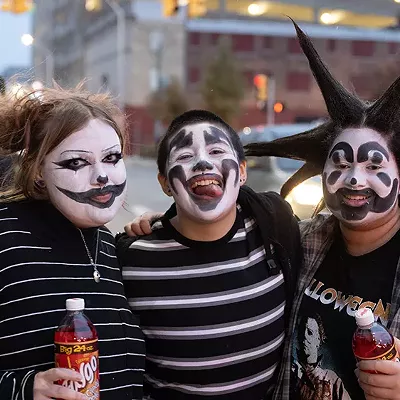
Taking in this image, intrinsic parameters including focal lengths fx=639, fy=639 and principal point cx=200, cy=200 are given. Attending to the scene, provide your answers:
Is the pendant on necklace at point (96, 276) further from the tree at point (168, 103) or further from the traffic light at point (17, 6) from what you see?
the tree at point (168, 103)

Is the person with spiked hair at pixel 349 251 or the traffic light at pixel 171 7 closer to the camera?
the person with spiked hair at pixel 349 251

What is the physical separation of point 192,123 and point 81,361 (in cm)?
117

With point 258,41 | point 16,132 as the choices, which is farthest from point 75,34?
point 16,132

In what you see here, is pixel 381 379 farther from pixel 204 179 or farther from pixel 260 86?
pixel 260 86

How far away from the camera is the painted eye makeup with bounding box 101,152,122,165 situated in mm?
2418

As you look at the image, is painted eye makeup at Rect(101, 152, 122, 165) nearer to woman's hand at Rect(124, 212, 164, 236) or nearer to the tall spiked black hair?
woman's hand at Rect(124, 212, 164, 236)

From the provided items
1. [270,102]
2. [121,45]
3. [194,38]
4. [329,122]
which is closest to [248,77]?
[194,38]

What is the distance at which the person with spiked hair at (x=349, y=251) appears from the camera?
2365mm

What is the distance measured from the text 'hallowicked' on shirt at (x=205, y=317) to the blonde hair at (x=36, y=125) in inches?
19.6

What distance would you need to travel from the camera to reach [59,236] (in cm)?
231

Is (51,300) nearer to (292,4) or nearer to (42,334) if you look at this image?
(42,334)

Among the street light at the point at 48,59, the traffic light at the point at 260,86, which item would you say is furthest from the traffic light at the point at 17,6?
the traffic light at the point at 260,86

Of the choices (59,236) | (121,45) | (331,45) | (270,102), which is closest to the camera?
(59,236)

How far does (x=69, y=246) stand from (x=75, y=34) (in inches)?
2025
